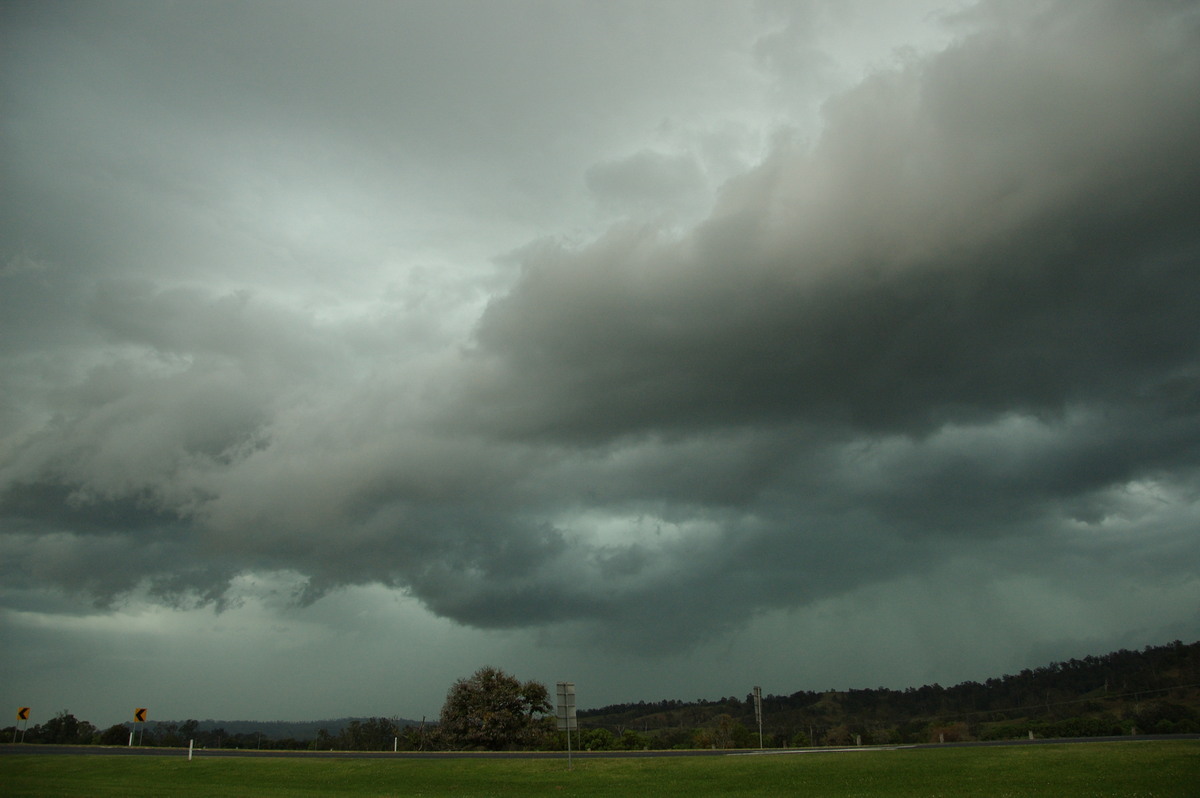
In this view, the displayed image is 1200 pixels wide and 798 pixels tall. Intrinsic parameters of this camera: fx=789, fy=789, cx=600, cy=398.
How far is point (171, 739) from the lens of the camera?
8681 cm

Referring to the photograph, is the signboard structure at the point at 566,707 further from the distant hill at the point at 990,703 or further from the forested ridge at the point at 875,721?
the distant hill at the point at 990,703

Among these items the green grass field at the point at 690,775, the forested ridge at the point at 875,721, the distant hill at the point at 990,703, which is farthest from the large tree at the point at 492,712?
the distant hill at the point at 990,703

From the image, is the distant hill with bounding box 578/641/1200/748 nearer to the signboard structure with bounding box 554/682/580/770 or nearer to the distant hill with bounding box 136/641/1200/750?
the distant hill with bounding box 136/641/1200/750

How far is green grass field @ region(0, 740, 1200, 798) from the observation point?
3112 cm

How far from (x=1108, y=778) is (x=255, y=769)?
4556 centimetres

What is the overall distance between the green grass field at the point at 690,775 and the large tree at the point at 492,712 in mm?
20649

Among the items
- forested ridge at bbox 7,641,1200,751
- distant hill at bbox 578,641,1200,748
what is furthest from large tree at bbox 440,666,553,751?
distant hill at bbox 578,641,1200,748

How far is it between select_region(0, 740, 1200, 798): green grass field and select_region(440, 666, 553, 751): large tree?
813 inches

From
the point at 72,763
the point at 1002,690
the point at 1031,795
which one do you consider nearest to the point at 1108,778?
the point at 1031,795

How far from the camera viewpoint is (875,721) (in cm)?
15425

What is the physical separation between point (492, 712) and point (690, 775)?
3467cm

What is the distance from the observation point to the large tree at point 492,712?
227 feet

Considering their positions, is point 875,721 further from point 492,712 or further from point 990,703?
point 492,712

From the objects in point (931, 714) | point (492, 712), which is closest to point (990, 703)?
point (931, 714)
